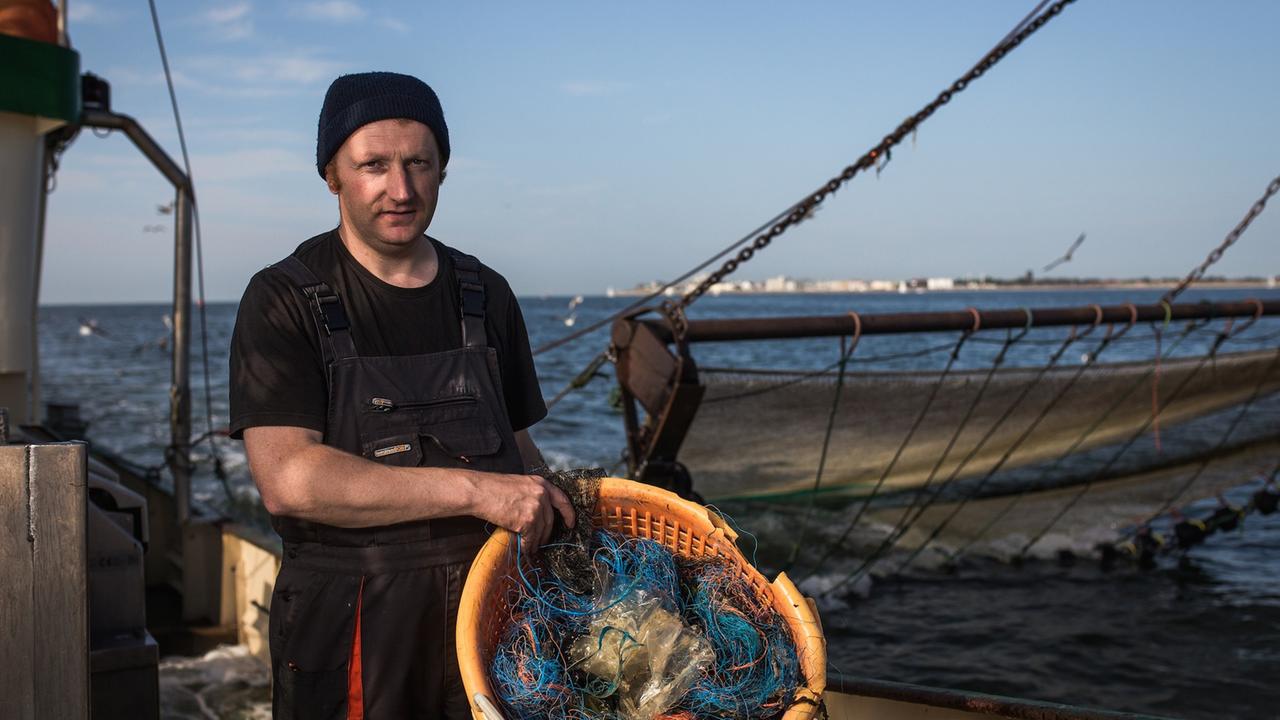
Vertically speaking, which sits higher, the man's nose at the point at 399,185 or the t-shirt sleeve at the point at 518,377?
the man's nose at the point at 399,185

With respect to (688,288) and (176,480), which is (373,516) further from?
(176,480)

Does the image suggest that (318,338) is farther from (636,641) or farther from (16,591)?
(636,641)

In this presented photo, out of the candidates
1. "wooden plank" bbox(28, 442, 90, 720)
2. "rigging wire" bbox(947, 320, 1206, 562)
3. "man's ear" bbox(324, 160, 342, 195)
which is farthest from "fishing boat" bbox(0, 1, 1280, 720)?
"man's ear" bbox(324, 160, 342, 195)

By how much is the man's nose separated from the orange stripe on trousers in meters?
0.78

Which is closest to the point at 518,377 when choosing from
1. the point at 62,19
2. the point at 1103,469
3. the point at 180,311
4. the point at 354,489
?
the point at 354,489

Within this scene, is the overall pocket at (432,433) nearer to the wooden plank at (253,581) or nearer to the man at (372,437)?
the man at (372,437)

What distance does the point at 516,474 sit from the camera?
7.21 feet

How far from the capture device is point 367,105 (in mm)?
2178

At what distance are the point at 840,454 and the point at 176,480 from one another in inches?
175

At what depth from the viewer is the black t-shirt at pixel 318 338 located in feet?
6.84

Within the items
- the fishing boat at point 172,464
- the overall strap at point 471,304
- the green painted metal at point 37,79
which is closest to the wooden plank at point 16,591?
the fishing boat at point 172,464

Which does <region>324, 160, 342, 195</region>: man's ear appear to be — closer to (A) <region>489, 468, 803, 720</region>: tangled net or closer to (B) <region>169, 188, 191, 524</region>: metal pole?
(A) <region>489, 468, 803, 720</region>: tangled net

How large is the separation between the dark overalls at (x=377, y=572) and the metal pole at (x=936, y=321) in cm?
298

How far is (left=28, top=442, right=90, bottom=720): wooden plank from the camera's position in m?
2.12
